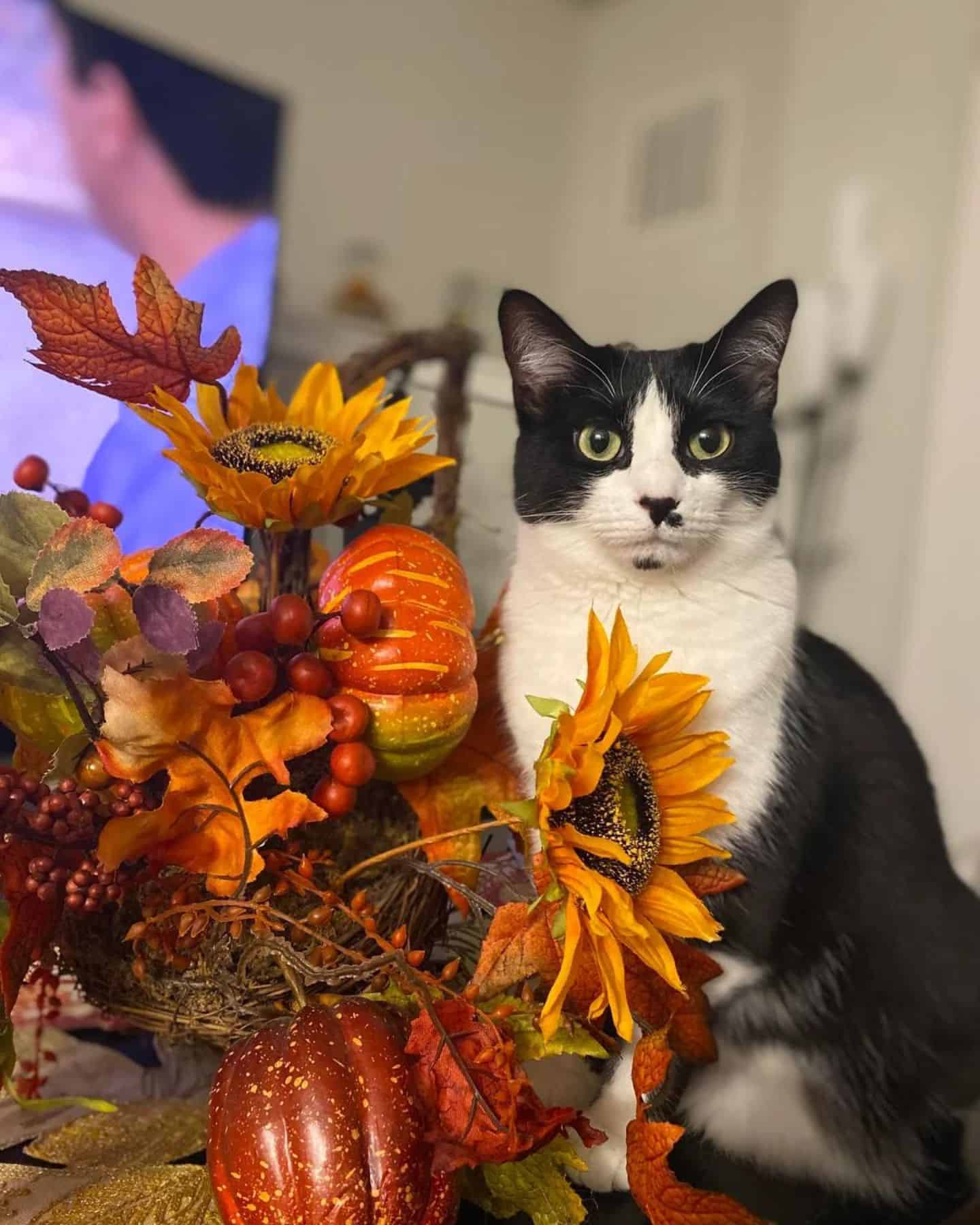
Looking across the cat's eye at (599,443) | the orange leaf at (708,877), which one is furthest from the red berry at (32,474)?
the orange leaf at (708,877)

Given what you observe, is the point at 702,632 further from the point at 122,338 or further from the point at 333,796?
the point at 122,338

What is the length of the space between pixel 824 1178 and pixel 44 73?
1.00 m

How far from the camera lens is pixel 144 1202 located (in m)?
0.46

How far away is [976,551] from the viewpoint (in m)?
0.81

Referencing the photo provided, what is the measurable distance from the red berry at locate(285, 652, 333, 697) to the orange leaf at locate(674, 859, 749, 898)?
0.69 ft

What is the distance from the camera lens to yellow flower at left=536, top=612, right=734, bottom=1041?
16.4 inches

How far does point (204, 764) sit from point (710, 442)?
0.32m

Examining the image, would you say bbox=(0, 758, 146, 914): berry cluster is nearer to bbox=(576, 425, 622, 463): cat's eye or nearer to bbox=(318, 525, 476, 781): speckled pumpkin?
bbox=(318, 525, 476, 781): speckled pumpkin

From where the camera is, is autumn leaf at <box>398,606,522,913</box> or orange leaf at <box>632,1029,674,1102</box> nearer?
orange leaf at <box>632,1029,674,1102</box>

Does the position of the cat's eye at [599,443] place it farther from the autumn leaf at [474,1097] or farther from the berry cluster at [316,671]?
the autumn leaf at [474,1097]

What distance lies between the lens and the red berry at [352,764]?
0.47 metres

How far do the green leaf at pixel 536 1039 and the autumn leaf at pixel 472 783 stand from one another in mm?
69

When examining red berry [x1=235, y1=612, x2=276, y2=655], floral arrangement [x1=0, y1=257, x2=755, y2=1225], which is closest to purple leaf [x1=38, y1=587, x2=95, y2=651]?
floral arrangement [x1=0, y1=257, x2=755, y2=1225]

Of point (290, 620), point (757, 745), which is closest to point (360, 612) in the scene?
point (290, 620)
